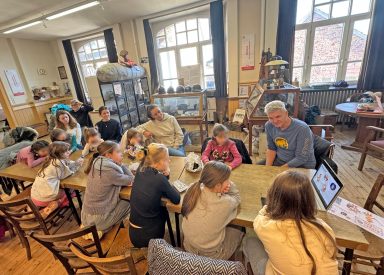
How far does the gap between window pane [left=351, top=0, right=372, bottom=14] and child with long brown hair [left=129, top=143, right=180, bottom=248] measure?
5.63 m

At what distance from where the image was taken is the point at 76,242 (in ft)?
4.23

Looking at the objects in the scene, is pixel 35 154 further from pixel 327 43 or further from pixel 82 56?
pixel 82 56

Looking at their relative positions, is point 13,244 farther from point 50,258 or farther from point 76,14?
point 76,14

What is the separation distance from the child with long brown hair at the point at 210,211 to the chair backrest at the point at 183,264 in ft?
Result: 1.00

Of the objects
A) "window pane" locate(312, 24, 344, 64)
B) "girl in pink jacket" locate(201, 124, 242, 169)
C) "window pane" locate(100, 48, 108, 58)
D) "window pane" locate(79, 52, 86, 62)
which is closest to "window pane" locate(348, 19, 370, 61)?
"window pane" locate(312, 24, 344, 64)

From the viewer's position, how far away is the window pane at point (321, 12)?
14.8 feet

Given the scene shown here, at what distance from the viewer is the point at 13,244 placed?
2193 mm

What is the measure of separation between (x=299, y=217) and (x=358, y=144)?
3.78 m

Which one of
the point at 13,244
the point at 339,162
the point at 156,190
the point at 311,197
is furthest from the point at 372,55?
the point at 13,244

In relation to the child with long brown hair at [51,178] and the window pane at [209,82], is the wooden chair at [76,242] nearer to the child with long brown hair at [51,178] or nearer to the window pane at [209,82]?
the child with long brown hair at [51,178]

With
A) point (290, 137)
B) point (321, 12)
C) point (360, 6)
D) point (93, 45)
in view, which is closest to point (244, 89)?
point (321, 12)

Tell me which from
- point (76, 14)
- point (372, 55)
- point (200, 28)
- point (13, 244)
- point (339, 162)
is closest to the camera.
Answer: point (13, 244)

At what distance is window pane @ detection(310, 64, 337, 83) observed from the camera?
16.1 ft

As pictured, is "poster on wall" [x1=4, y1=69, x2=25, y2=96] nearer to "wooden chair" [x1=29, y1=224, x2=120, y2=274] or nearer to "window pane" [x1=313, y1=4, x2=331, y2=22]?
"wooden chair" [x1=29, y1=224, x2=120, y2=274]
